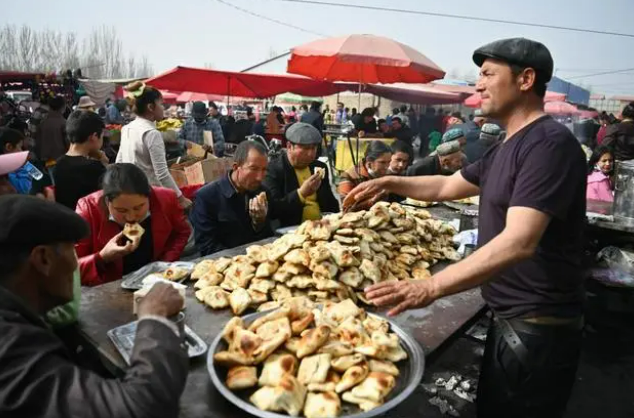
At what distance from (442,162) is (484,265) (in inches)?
155

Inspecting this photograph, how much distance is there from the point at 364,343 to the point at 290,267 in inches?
26.3

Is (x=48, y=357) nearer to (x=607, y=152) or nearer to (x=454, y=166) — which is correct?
(x=454, y=166)

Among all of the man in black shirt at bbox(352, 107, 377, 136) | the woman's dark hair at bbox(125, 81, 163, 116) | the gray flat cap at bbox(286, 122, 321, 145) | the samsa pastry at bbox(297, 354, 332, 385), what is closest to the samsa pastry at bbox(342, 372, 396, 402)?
the samsa pastry at bbox(297, 354, 332, 385)

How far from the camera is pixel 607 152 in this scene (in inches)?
207

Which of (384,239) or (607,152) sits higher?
(607,152)

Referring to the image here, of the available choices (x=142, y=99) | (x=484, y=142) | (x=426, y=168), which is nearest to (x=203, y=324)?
(x=142, y=99)

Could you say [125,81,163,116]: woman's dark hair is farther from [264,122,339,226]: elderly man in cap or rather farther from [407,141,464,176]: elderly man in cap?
[407,141,464,176]: elderly man in cap

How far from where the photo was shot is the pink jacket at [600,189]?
17.1 feet

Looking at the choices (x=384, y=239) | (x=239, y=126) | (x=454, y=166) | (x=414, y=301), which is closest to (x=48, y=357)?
(x=414, y=301)

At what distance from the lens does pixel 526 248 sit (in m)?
1.73

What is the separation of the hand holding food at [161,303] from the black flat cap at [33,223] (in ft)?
0.97

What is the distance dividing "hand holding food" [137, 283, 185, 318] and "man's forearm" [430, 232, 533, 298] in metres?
0.99

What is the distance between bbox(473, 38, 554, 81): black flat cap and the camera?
191 centimetres

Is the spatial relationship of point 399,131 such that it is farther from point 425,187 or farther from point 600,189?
point 425,187
